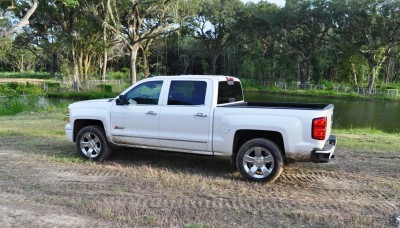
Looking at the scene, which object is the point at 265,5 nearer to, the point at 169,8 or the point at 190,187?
the point at 169,8

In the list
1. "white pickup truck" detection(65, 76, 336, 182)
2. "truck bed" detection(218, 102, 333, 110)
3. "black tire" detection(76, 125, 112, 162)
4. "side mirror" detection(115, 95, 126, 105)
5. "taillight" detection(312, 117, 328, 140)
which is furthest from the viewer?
"black tire" detection(76, 125, 112, 162)

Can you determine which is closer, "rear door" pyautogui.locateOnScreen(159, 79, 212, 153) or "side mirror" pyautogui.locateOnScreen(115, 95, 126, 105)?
"rear door" pyautogui.locateOnScreen(159, 79, 212, 153)

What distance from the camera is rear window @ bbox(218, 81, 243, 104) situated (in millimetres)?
7168

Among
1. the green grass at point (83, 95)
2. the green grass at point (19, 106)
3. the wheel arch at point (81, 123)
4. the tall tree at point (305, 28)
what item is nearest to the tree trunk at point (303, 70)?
the tall tree at point (305, 28)

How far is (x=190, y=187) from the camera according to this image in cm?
609

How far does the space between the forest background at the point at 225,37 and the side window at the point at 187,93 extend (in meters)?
18.8

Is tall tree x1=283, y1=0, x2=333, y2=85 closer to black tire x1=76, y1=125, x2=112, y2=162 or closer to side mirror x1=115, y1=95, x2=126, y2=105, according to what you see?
side mirror x1=115, y1=95, x2=126, y2=105

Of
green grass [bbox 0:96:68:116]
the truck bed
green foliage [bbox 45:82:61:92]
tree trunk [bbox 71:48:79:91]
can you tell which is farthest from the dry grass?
tree trunk [bbox 71:48:79:91]

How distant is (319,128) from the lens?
19.9ft

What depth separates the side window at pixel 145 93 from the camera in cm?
740

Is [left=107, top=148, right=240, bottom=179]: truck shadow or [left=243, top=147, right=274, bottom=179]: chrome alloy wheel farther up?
[left=243, top=147, right=274, bottom=179]: chrome alloy wheel

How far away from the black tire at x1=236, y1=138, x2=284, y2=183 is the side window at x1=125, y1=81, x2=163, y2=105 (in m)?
1.97

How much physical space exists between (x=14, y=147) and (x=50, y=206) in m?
4.67

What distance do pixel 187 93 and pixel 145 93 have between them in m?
0.92
